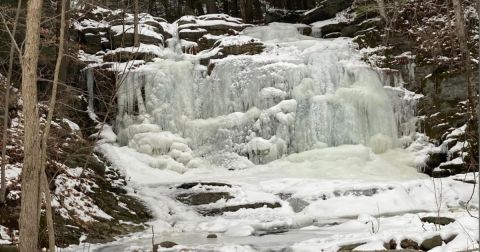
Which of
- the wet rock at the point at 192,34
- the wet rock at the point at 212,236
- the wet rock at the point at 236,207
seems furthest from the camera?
the wet rock at the point at 192,34

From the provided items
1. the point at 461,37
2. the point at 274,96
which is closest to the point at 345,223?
the point at 461,37

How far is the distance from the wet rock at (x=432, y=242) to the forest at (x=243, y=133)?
2 cm

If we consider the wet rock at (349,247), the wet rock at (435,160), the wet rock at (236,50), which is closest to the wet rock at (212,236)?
the wet rock at (349,247)

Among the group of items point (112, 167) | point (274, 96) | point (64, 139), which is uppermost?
point (274, 96)

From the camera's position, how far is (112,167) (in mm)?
14734

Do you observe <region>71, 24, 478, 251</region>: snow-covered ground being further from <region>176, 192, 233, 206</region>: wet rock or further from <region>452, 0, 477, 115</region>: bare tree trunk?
<region>452, 0, 477, 115</region>: bare tree trunk

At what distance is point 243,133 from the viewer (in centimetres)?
1652

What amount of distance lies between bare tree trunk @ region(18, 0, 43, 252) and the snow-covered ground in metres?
3.07

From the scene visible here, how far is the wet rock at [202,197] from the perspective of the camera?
12664mm

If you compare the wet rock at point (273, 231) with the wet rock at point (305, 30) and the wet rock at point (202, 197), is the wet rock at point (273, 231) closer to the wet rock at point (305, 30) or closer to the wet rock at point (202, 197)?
the wet rock at point (202, 197)

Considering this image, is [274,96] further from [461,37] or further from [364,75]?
[461,37]

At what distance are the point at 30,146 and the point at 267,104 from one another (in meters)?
10.5

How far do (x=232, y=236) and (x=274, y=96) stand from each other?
7.31 metres

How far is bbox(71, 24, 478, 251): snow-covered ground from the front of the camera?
37.3ft
